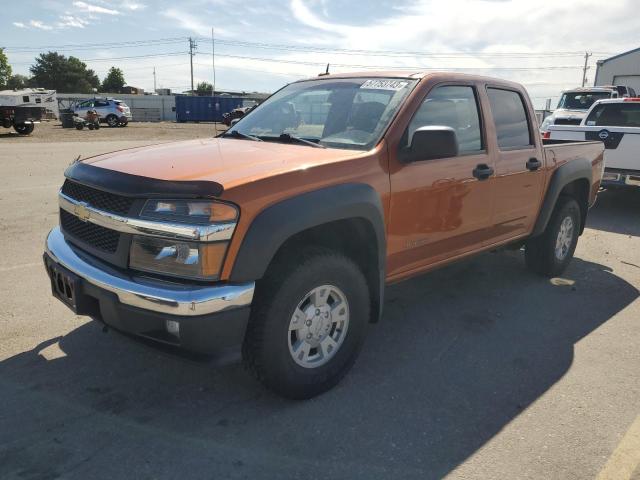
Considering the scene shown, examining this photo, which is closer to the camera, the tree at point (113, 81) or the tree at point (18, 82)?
the tree at point (18, 82)

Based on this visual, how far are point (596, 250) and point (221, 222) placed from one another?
5712mm

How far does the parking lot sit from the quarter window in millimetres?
1435

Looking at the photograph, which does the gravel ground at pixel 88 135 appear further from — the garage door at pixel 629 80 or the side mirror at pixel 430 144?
the garage door at pixel 629 80

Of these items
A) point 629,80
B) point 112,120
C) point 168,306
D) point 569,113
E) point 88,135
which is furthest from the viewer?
point 112,120

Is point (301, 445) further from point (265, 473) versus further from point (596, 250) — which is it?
point (596, 250)

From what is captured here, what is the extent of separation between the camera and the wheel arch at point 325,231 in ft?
8.25

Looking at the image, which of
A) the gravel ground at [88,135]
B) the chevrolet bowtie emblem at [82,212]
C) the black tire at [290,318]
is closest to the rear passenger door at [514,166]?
the black tire at [290,318]

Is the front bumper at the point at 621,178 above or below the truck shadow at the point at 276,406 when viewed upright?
above

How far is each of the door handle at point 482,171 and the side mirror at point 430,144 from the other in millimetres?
618

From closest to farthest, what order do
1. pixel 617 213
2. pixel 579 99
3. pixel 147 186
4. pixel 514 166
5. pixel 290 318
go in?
1. pixel 147 186
2. pixel 290 318
3. pixel 514 166
4. pixel 617 213
5. pixel 579 99

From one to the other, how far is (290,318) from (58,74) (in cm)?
10220

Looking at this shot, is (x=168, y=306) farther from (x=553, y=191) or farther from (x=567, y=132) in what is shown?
(x=567, y=132)

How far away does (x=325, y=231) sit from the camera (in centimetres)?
312

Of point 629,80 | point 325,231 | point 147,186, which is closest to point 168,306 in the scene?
point 147,186
